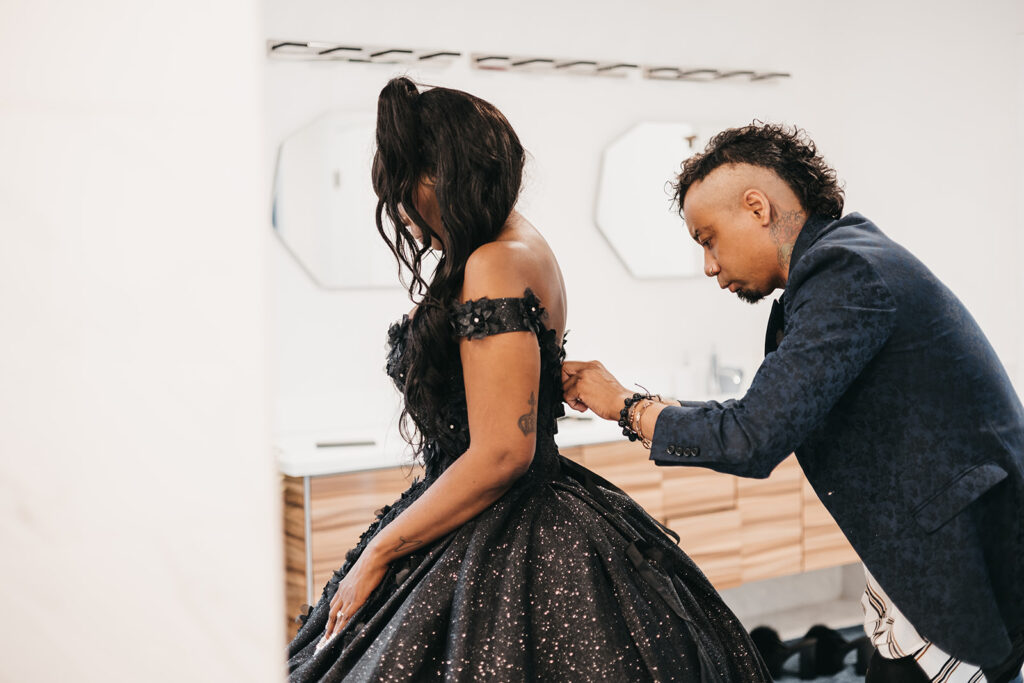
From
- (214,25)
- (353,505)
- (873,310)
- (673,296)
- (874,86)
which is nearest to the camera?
(214,25)

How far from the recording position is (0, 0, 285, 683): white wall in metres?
0.60

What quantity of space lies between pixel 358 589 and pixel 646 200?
2.67 meters

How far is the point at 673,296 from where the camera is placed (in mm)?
4008

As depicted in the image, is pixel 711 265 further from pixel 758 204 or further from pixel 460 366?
pixel 460 366

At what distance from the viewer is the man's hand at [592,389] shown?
1583 millimetres

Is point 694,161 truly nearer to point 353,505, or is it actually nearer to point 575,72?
point 353,505

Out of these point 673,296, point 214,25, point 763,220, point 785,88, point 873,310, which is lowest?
point 673,296

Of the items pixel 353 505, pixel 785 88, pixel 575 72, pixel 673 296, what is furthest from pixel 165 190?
pixel 785 88

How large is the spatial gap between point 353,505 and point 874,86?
3.06 metres

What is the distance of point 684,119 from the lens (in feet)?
13.0

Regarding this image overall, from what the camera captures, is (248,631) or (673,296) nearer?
(248,631)

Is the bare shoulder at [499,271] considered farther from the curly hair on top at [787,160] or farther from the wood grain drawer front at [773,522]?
the wood grain drawer front at [773,522]

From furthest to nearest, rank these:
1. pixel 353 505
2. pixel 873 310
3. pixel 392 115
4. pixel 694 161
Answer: pixel 353 505, pixel 694 161, pixel 392 115, pixel 873 310

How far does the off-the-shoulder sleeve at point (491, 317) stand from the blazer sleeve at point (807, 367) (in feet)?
1.04
